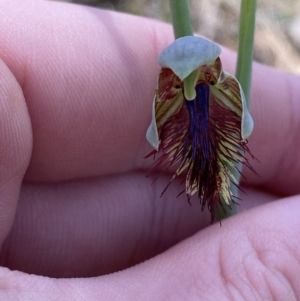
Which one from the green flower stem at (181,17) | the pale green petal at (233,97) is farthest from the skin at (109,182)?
the green flower stem at (181,17)

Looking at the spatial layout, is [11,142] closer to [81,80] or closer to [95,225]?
[81,80]

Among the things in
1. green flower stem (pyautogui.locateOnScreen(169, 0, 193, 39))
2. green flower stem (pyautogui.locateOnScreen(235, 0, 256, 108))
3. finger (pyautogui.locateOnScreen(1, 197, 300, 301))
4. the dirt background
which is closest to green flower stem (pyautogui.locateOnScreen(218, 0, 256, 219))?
green flower stem (pyautogui.locateOnScreen(235, 0, 256, 108))

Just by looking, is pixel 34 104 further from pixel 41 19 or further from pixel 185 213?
pixel 185 213

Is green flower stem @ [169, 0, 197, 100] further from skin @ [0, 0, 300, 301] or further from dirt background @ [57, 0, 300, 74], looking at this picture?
dirt background @ [57, 0, 300, 74]

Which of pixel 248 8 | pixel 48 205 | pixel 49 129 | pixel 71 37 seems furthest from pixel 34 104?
pixel 248 8

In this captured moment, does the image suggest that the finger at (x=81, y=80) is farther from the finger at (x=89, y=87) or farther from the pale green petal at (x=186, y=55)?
the pale green petal at (x=186, y=55)

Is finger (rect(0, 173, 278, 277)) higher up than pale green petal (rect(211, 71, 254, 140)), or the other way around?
pale green petal (rect(211, 71, 254, 140))
